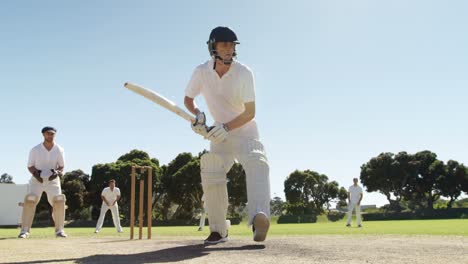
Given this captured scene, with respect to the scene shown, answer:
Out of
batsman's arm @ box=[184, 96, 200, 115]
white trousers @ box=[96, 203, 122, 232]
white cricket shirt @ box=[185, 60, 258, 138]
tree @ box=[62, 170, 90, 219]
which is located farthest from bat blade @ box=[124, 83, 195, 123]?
tree @ box=[62, 170, 90, 219]

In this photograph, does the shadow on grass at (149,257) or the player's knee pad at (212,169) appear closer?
the shadow on grass at (149,257)

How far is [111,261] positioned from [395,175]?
67.3 m

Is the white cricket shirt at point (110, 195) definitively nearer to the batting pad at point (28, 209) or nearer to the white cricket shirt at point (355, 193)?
the batting pad at point (28, 209)

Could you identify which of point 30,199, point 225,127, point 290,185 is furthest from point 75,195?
point 225,127

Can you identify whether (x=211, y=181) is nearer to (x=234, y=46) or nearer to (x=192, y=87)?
(x=192, y=87)

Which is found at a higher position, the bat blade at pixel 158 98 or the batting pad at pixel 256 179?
the bat blade at pixel 158 98

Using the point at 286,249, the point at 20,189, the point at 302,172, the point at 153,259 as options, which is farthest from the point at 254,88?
the point at 302,172

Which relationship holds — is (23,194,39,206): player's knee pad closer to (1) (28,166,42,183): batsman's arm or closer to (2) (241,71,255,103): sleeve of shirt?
(1) (28,166,42,183): batsman's arm

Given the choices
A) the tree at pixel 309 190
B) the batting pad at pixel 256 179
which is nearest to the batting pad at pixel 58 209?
the batting pad at pixel 256 179

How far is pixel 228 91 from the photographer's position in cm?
660

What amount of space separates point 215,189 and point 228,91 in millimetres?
1394

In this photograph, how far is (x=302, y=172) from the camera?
6906 centimetres

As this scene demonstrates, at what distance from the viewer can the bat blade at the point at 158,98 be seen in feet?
20.5

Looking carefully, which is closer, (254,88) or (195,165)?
(254,88)
